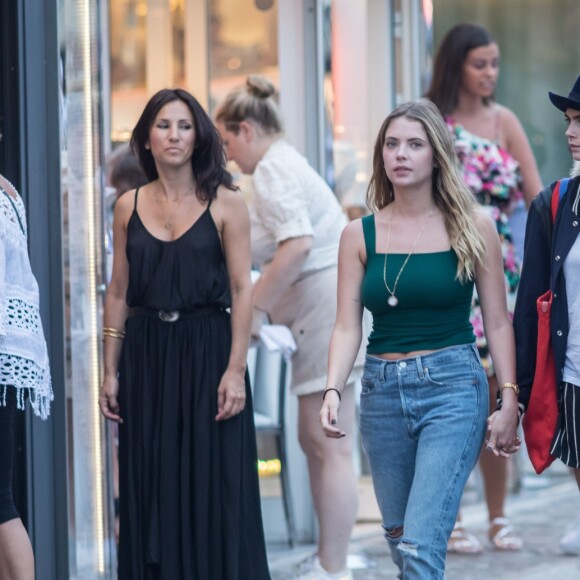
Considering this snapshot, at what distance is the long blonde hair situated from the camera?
4.23 meters

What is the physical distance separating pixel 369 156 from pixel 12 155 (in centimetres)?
291

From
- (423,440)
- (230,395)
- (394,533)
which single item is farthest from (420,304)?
(230,395)

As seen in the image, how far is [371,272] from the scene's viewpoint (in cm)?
429

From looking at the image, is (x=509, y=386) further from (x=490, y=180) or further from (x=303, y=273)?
(x=490, y=180)

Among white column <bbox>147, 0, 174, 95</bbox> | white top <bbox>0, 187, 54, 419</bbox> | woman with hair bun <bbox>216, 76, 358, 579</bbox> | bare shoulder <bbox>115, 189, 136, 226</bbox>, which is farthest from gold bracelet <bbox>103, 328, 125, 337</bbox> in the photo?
white column <bbox>147, 0, 174, 95</bbox>

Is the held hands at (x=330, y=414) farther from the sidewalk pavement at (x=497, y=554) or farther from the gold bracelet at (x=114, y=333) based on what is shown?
the sidewalk pavement at (x=497, y=554)

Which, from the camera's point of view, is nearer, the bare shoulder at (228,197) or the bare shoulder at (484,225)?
the bare shoulder at (484,225)

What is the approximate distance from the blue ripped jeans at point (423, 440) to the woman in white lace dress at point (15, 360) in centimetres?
104

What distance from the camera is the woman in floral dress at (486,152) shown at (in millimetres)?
6367

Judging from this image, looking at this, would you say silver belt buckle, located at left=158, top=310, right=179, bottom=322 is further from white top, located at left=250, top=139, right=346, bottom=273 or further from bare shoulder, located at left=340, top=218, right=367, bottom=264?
white top, located at left=250, top=139, right=346, bottom=273

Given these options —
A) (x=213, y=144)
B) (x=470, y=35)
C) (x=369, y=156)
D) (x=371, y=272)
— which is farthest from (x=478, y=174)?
(x=371, y=272)

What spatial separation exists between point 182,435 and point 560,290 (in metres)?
1.44

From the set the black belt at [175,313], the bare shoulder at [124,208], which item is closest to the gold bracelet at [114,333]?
the black belt at [175,313]

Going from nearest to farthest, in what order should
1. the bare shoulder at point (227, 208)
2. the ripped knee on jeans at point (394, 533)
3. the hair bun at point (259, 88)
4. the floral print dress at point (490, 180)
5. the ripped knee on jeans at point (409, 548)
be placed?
the ripped knee on jeans at point (409, 548) → the ripped knee on jeans at point (394, 533) → the bare shoulder at point (227, 208) → the hair bun at point (259, 88) → the floral print dress at point (490, 180)
